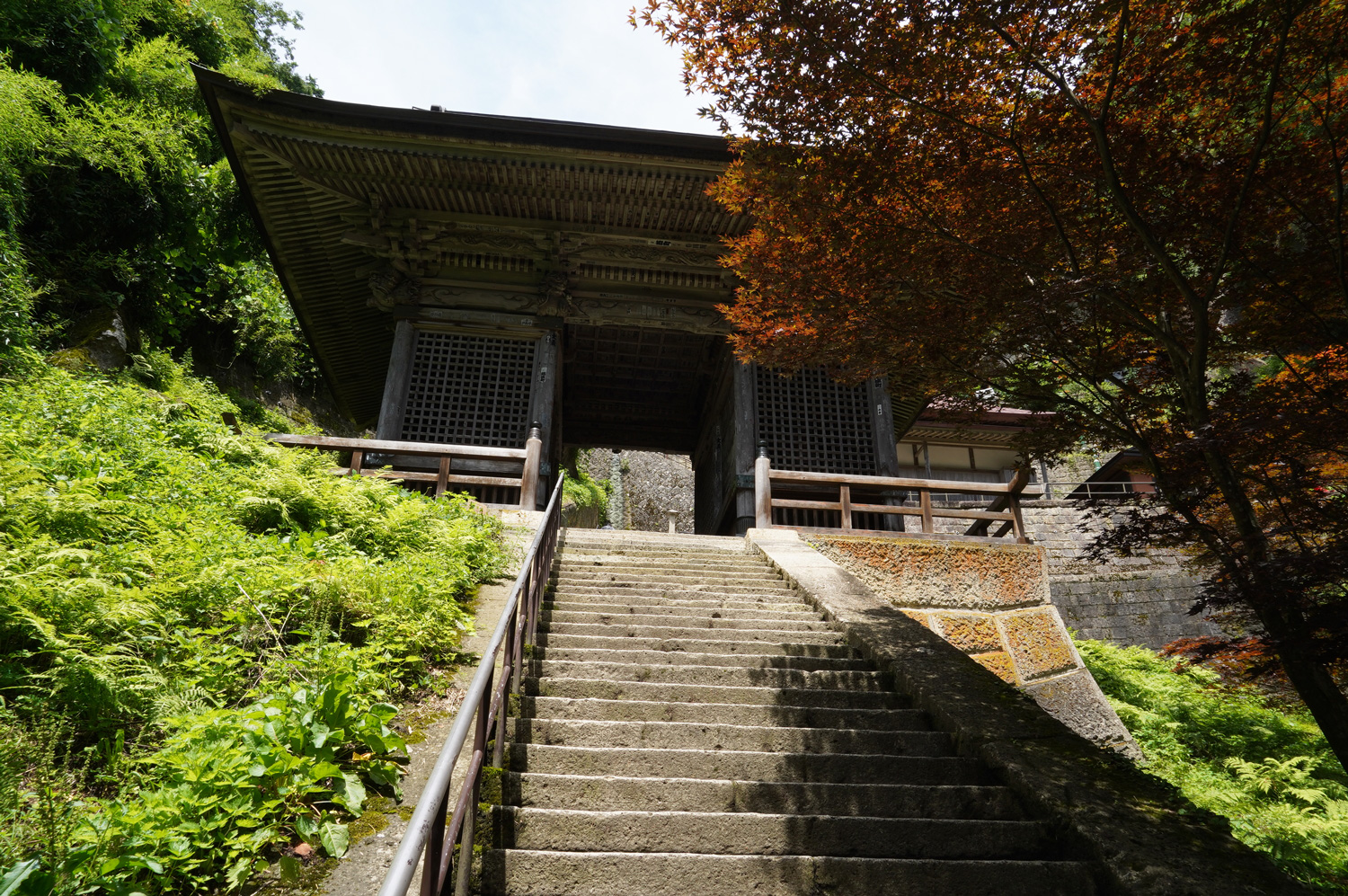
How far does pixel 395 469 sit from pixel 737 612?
6314mm

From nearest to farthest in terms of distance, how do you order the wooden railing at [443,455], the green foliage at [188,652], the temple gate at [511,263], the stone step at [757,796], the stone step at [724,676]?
1. the green foliage at [188,652]
2. the stone step at [757,796]
3. the stone step at [724,676]
4. the wooden railing at [443,455]
5. the temple gate at [511,263]

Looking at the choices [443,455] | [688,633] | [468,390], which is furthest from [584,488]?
[688,633]

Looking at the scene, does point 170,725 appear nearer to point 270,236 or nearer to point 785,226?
point 785,226

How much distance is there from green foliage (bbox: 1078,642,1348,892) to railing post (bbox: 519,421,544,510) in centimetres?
645

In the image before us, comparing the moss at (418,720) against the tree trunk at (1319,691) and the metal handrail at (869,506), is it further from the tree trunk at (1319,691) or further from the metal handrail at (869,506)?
the metal handrail at (869,506)

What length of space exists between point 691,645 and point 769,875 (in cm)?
234

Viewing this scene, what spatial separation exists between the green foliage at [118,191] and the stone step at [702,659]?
23.4ft

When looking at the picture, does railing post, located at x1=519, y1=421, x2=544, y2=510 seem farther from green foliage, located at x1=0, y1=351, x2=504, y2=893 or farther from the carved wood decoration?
the carved wood decoration

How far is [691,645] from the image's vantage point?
5027mm

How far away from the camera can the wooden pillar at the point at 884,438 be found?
10.4m

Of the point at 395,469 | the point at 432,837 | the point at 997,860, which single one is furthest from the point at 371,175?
the point at 997,860

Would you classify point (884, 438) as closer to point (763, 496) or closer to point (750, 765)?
point (763, 496)

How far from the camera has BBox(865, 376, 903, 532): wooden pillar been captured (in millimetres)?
10383

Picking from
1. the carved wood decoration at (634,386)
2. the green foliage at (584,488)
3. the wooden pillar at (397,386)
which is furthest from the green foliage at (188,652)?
the green foliage at (584,488)
